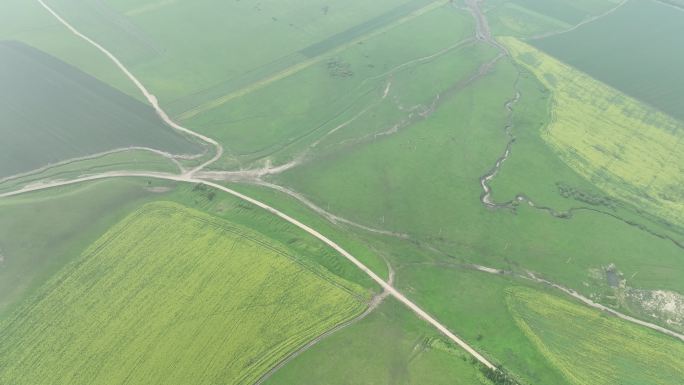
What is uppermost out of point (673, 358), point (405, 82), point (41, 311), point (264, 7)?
point (264, 7)

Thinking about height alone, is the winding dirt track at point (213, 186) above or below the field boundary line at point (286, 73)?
below

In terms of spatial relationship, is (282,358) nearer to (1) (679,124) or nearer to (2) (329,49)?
(2) (329,49)

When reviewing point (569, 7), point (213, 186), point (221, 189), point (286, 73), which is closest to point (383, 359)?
point (221, 189)

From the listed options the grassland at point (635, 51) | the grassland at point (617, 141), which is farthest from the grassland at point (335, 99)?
the grassland at point (635, 51)

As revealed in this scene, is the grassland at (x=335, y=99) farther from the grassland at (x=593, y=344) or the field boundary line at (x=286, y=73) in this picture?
the grassland at (x=593, y=344)

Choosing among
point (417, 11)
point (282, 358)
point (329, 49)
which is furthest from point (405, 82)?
point (282, 358)

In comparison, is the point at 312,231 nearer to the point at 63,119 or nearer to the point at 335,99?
the point at 335,99
